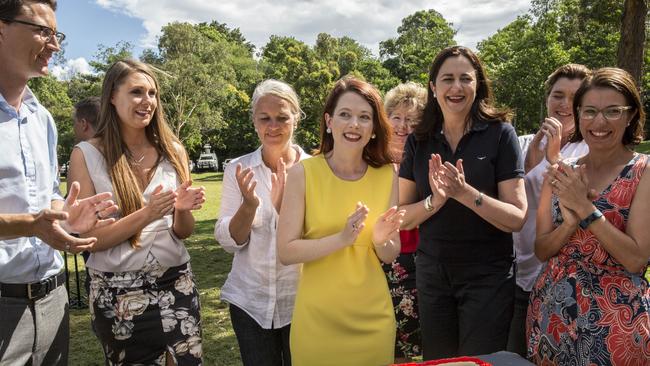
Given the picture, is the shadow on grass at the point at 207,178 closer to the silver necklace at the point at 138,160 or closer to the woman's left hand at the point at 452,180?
the silver necklace at the point at 138,160

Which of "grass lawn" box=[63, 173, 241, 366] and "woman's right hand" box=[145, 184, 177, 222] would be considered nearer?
"woman's right hand" box=[145, 184, 177, 222]

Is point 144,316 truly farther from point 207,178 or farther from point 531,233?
point 207,178

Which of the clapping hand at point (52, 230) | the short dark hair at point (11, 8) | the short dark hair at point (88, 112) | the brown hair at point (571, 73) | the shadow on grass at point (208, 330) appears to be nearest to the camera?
the clapping hand at point (52, 230)

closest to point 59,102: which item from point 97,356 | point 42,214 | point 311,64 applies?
point 311,64

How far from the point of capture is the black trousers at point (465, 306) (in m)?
2.73

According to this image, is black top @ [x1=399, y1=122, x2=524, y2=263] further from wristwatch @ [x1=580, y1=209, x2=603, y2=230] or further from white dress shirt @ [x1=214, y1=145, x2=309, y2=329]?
white dress shirt @ [x1=214, y1=145, x2=309, y2=329]

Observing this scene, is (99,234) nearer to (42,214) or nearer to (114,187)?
(114,187)

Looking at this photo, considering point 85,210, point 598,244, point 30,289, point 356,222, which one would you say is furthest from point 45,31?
point 598,244

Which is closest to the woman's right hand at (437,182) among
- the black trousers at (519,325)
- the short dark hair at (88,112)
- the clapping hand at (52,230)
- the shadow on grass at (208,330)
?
the black trousers at (519,325)

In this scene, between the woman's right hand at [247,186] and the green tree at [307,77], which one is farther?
the green tree at [307,77]

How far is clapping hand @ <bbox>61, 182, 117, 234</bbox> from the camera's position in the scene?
2.46 m

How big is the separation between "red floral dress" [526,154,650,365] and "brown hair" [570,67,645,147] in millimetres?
152

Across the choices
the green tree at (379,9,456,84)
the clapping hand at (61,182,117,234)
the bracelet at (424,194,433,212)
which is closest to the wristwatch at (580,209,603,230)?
the bracelet at (424,194,433,212)

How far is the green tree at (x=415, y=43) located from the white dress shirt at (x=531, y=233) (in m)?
31.8
